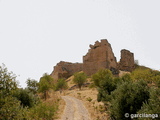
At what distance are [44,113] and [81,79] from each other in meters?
40.5

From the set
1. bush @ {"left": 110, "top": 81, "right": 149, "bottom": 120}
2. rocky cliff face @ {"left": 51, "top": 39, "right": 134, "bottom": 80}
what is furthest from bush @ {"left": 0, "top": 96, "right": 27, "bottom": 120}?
rocky cliff face @ {"left": 51, "top": 39, "right": 134, "bottom": 80}

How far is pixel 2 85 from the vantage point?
935 centimetres

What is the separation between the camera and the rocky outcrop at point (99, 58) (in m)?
70.0

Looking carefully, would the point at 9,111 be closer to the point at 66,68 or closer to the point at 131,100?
the point at 131,100

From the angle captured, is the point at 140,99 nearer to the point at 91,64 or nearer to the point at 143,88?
the point at 143,88

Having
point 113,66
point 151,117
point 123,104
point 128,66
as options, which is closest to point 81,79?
point 113,66

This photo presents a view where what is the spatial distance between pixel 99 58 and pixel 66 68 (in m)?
31.3

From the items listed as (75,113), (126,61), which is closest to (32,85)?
(75,113)

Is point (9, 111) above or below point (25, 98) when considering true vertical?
above

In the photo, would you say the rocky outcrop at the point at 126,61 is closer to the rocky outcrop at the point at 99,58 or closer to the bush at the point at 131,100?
the rocky outcrop at the point at 99,58

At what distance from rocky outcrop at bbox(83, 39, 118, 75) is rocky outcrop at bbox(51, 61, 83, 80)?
20438mm

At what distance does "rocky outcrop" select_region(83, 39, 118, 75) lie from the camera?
69963 mm

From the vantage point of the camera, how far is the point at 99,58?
72.0 m

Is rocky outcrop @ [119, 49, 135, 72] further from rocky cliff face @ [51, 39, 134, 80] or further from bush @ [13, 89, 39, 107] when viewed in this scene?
bush @ [13, 89, 39, 107]
